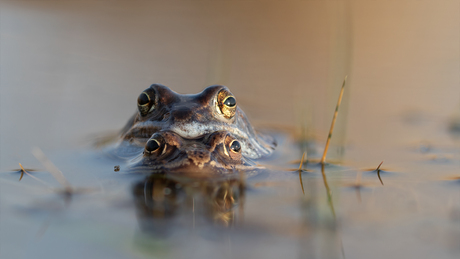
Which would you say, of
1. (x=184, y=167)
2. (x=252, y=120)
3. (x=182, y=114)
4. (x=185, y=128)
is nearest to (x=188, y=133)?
(x=185, y=128)

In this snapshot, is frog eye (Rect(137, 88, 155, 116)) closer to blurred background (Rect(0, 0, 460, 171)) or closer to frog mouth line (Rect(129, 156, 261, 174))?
frog mouth line (Rect(129, 156, 261, 174))

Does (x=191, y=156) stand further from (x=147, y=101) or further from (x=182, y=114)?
(x=147, y=101)

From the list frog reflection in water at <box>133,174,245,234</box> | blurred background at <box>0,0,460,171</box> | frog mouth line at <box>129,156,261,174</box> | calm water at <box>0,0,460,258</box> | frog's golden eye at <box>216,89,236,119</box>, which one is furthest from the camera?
blurred background at <box>0,0,460,171</box>

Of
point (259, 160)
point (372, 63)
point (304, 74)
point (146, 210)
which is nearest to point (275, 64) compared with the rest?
point (304, 74)

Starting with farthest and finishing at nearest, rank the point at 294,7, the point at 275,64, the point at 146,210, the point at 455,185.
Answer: the point at 294,7 < the point at 275,64 < the point at 455,185 < the point at 146,210

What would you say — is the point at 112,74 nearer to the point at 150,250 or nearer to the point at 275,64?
the point at 275,64

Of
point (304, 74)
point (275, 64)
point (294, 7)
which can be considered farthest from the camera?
point (294, 7)

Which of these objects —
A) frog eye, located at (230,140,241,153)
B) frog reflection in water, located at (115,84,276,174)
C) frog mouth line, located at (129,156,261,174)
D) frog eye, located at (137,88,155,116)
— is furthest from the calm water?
frog eye, located at (137,88,155,116)
